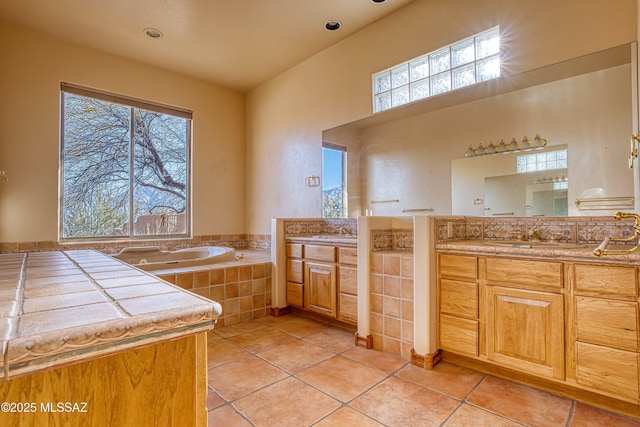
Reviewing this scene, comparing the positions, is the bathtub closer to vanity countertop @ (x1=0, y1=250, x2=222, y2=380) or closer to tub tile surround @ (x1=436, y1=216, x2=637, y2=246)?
tub tile surround @ (x1=436, y1=216, x2=637, y2=246)

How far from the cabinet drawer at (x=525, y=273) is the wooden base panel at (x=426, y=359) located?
62 centimetres

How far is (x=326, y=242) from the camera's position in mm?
2902

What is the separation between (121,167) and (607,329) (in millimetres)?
4451

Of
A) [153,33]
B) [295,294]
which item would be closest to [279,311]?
[295,294]

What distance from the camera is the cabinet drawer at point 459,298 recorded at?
2.01 meters

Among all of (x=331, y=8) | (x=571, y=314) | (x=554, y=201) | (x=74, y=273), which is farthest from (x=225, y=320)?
(x=331, y=8)

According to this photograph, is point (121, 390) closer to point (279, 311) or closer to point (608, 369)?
point (608, 369)

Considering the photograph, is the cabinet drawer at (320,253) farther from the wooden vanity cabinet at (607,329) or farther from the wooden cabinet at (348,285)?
the wooden vanity cabinet at (607,329)

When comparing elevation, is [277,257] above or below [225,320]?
above

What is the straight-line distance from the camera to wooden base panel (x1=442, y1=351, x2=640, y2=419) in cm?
159

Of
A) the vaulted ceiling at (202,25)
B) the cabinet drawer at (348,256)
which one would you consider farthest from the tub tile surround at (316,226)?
the vaulted ceiling at (202,25)

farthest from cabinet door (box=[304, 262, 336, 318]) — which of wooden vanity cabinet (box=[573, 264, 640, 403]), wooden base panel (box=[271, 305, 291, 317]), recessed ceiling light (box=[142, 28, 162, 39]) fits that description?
recessed ceiling light (box=[142, 28, 162, 39])

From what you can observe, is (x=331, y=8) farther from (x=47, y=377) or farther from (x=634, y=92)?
(x=47, y=377)

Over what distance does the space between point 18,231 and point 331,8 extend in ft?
11.8
